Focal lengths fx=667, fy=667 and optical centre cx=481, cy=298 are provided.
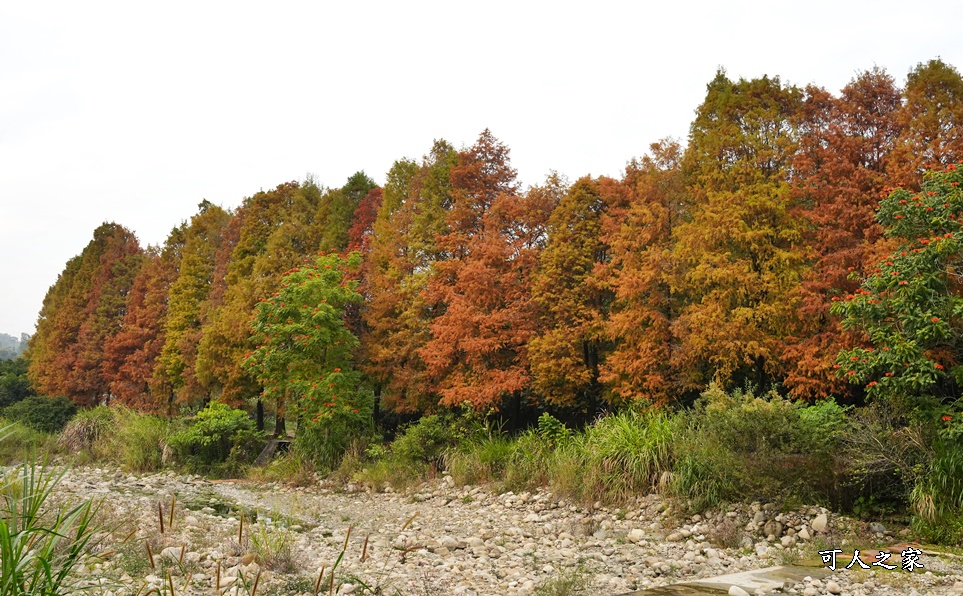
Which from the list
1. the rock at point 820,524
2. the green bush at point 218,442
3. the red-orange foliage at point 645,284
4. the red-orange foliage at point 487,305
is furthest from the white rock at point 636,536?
the green bush at point 218,442

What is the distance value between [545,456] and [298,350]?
26.9 feet

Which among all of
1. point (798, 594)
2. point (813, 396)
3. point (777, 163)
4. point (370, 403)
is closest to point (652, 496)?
point (813, 396)

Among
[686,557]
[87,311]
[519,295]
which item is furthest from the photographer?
[87,311]

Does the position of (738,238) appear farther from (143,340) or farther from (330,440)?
(143,340)

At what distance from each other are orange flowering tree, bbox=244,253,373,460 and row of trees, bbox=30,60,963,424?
545 mm

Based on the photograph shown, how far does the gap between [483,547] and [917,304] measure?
727 cm

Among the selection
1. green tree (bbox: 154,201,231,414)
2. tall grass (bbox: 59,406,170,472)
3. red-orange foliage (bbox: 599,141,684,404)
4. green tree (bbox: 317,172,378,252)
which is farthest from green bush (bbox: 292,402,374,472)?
green tree (bbox: 154,201,231,414)

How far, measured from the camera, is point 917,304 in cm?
973

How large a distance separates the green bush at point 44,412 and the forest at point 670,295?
36.6 ft

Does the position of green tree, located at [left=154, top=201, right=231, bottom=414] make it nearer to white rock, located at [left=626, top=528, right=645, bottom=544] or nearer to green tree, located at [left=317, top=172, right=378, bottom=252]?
green tree, located at [left=317, top=172, right=378, bottom=252]

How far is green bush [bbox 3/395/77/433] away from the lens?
98.3 feet

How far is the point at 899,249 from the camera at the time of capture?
35.1 ft

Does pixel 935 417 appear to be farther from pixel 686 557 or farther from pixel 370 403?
pixel 370 403

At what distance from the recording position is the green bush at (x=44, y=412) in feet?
98.3
